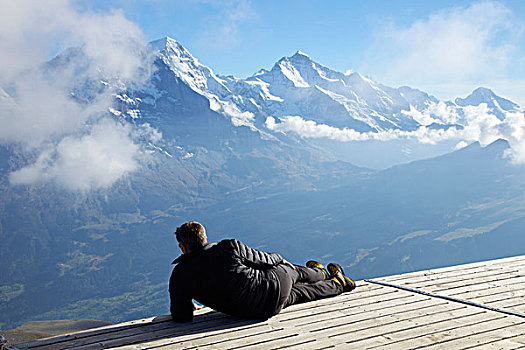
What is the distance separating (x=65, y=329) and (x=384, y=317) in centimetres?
6544

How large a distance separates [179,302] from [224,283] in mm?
813

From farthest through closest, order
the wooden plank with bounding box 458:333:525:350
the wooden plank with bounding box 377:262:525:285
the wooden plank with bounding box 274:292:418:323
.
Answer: the wooden plank with bounding box 377:262:525:285
the wooden plank with bounding box 274:292:418:323
the wooden plank with bounding box 458:333:525:350

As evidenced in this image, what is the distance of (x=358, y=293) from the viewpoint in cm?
900

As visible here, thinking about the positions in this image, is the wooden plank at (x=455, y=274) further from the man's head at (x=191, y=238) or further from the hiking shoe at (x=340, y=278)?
the man's head at (x=191, y=238)

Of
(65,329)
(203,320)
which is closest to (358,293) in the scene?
(203,320)

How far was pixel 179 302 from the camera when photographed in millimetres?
7270

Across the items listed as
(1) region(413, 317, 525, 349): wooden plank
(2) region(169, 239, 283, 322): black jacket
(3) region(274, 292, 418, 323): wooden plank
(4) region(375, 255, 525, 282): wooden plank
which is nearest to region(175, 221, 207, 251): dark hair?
(2) region(169, 239, 283, 322): black jacket

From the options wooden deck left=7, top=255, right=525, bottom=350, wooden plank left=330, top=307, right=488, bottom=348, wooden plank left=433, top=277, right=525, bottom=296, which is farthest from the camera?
wooden plank left=433, top=277, right=525, bottom=296

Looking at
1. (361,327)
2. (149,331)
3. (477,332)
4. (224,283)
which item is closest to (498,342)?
(477,332)

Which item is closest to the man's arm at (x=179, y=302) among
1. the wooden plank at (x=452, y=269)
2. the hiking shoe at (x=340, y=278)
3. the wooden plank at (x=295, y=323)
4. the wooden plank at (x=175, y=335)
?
the wooden plank at (x=175, y=335)

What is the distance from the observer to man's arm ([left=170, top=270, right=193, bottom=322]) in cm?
718

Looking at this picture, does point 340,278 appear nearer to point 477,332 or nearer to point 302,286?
point 302,286

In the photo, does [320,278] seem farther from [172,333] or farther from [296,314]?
[172,333]

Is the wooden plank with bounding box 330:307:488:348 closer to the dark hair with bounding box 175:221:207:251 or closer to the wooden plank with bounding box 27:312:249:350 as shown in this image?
the wooden plank with bounding box 27:312:249:350
